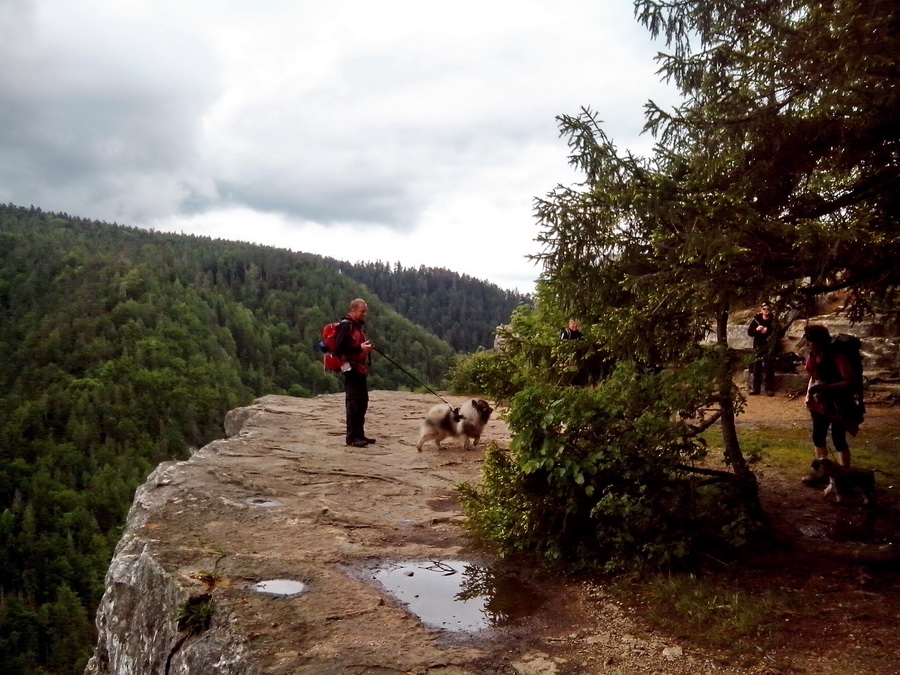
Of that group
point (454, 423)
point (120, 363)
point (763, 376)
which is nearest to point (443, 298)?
point (120, 363)

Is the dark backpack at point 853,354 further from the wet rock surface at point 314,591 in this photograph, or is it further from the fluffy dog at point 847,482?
the wet rock surface at point 314,591

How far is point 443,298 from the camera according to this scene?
148m

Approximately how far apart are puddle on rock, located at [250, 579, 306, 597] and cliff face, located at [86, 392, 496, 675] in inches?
1.7

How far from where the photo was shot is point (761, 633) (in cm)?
388

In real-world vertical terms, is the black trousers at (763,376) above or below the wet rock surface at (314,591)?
above

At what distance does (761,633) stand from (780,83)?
138 inches

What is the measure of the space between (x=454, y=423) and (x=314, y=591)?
5.45 meters

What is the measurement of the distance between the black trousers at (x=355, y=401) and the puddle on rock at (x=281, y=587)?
187 inches

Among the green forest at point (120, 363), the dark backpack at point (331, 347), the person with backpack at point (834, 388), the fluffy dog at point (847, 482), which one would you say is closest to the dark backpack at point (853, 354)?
the person with backpack at point (834, 388)

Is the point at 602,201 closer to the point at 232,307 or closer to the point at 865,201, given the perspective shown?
the point at 865,201

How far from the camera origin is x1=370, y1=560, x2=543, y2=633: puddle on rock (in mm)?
4367

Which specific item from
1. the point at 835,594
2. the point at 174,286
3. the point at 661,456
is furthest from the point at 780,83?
the point at 174,286

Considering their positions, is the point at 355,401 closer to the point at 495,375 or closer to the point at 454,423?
the point at 454,423

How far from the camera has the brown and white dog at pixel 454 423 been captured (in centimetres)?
983
